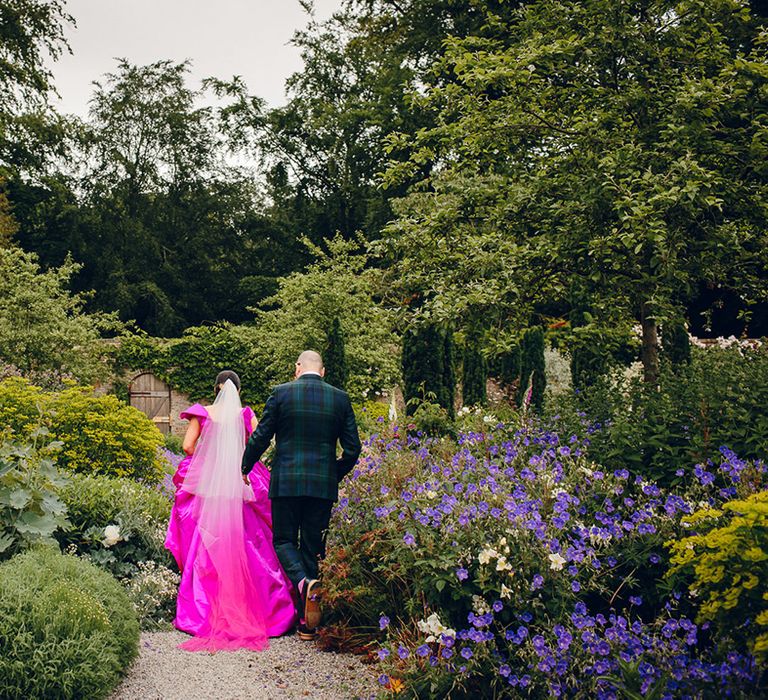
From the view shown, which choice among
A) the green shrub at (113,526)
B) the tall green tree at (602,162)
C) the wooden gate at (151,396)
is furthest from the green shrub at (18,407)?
the wooden gate at (151,396)

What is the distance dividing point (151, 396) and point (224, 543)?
14.8m

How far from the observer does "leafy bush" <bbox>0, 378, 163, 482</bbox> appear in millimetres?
7309

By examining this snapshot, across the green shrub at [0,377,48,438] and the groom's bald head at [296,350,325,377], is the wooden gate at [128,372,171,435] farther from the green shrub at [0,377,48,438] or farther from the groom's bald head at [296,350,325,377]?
the groom's bald head at [296,350,325,377]

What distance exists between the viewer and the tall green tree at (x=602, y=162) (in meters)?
5.21

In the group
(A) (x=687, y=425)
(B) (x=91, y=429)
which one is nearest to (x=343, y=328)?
(B) (x=91, y=429)

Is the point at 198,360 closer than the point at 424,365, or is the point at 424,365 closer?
the point at 424,365

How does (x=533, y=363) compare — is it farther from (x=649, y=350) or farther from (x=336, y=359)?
(x=649, y=350)

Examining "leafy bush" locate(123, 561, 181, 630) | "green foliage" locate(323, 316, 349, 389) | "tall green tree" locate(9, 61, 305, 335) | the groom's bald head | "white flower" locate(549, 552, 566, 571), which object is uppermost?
"tall green tree" locate(9, 61, 305, 335)

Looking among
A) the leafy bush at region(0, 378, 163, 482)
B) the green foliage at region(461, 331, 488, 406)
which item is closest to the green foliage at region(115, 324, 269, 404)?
the green foliage at region(461, 331, 488, 406)

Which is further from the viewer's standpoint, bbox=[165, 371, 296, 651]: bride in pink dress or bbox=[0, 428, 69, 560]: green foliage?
bbox=[165, 371, 296, 651]: bride in pink dress

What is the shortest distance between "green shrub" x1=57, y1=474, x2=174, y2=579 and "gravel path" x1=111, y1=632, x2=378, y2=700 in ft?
2.72

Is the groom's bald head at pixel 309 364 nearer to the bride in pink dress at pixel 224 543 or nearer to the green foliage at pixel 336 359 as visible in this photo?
the bride in pink dress at pixel 224 543

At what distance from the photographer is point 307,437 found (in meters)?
4.91

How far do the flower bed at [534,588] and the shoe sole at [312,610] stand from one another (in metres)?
0.16
